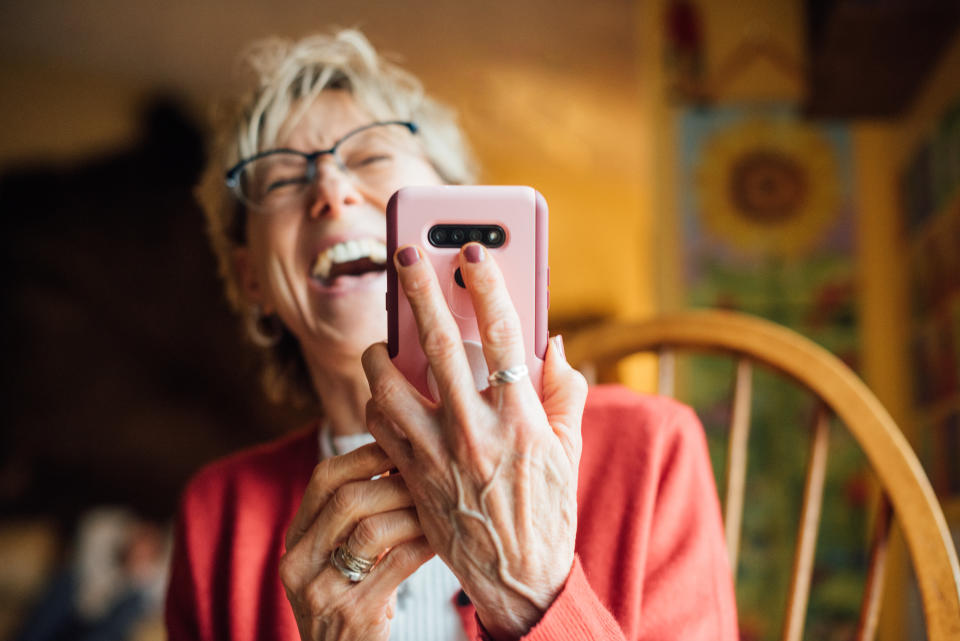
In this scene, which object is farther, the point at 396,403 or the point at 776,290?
the point at 776,290

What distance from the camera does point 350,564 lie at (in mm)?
496

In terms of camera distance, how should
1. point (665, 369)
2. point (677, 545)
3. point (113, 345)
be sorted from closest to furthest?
point (677, 545)
point (665, 369)
point (113, 345)

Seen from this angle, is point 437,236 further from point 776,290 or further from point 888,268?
point 888,268

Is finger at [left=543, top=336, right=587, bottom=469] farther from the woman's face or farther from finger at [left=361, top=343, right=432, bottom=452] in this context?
the woman's face

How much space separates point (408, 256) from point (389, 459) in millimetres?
133

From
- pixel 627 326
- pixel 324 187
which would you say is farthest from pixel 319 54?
pixel 627 326

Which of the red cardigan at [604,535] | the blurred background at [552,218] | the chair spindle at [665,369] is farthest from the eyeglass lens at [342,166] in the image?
the blurred background at [552,218]

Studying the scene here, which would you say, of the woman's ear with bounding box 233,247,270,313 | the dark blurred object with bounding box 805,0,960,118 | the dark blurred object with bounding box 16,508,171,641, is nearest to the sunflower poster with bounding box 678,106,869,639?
the dark blurred object with bounding box 805,0,960,118

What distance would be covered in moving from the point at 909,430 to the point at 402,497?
185cm

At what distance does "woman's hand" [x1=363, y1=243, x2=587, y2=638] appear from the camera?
43 cm

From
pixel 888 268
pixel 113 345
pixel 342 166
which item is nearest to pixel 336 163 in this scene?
pixel 342 166

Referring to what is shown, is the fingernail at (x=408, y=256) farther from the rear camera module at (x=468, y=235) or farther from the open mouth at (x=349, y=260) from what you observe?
the open mouth at (x=349, y=260)

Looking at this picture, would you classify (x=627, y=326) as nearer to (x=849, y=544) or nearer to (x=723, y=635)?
(x=723, y=635)

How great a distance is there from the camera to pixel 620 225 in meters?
2.55
